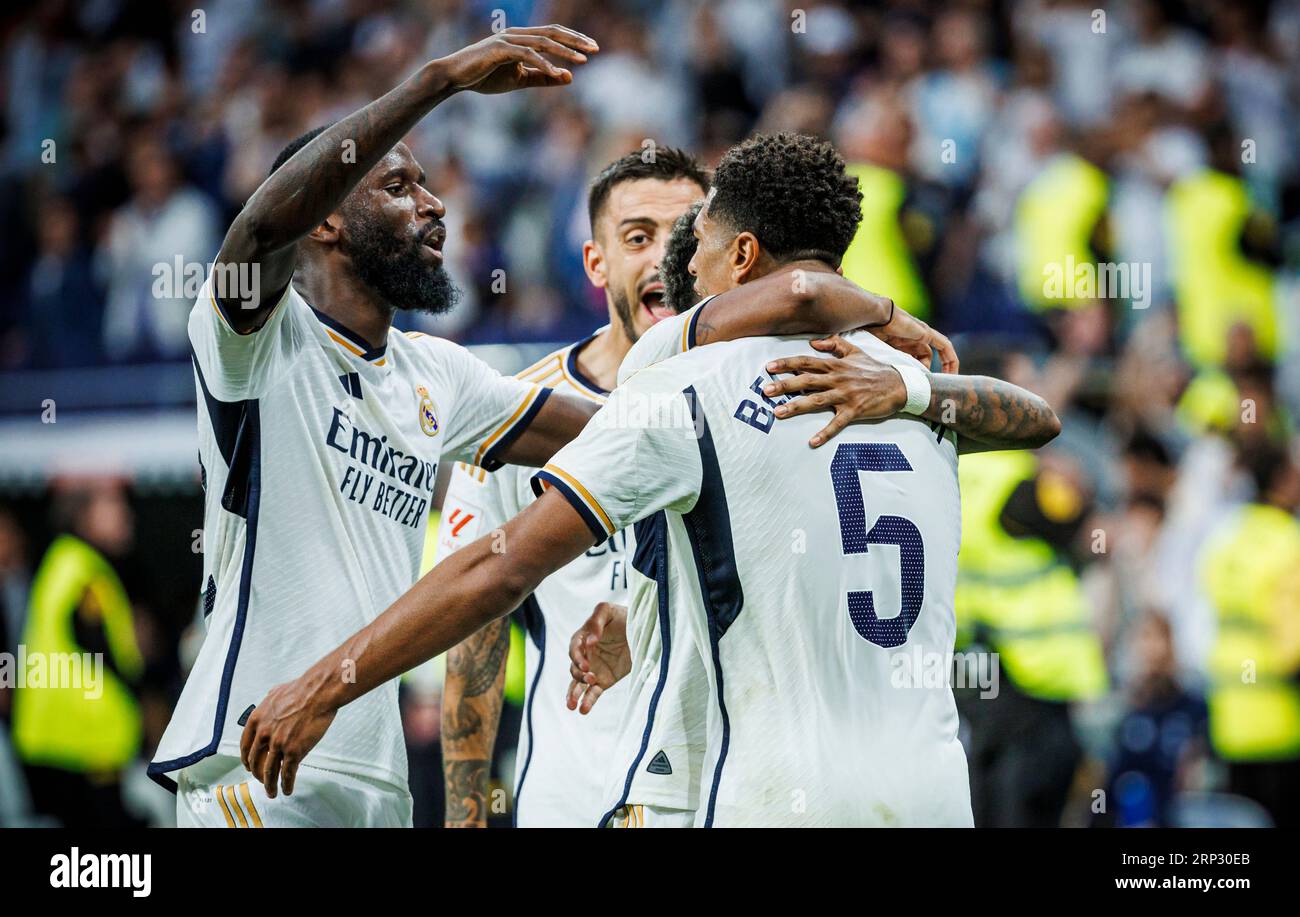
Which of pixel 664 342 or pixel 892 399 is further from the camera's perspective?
pixel 664 342

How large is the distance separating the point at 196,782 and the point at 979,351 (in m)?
5.23

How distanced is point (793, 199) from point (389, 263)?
1.16 m

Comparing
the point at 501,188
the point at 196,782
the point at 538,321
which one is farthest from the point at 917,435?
the point at 501,188

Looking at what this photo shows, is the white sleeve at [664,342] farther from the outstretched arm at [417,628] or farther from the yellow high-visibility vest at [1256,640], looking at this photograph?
the yellow high-visibility vest at [1256,640]

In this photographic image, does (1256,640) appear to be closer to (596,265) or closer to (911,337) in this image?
(596,265)

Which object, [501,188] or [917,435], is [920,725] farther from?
[501,188]

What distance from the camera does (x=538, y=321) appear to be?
9.34m

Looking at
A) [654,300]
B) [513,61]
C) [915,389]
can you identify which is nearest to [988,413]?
[915,389]

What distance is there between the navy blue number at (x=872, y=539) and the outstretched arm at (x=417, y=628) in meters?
0.50

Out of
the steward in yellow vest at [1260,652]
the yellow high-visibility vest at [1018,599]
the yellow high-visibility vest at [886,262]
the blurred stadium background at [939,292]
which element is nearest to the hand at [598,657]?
the blurred stadium background at [939,292]

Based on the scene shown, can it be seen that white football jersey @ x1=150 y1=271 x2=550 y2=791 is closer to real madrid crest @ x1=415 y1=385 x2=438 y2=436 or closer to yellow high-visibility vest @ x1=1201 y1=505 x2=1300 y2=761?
real madrid crest @ x1=415 y1=385 x2=438 y2=436

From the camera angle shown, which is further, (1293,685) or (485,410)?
(1293,685)

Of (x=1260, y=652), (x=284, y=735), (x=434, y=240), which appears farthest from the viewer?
(x=1260, y=652)

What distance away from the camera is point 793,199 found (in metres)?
3.25
